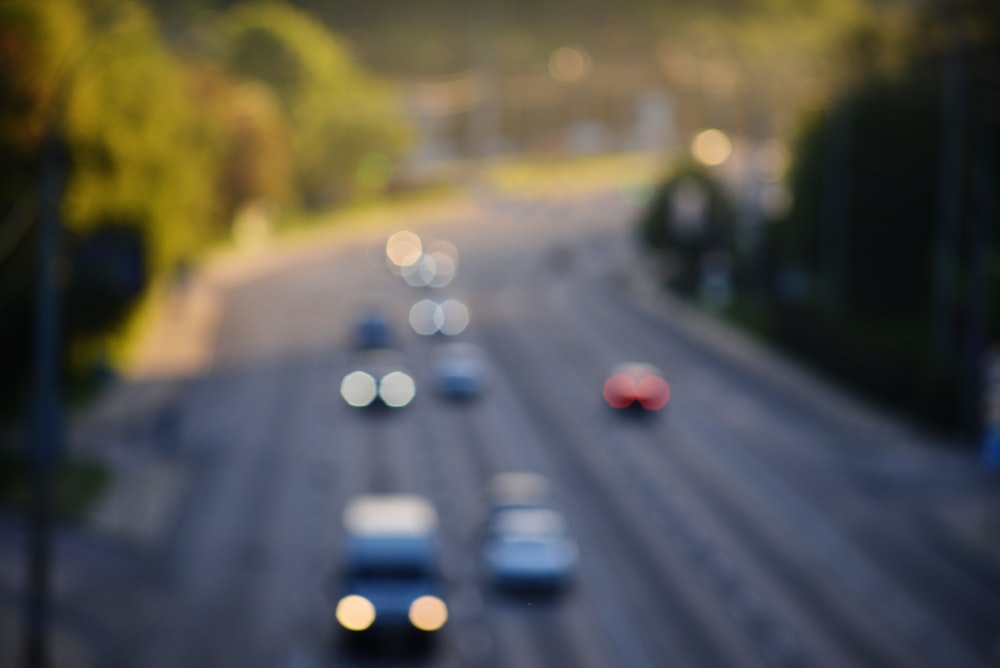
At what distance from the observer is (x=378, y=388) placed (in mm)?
52000

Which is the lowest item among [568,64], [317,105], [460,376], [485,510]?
[460,376]

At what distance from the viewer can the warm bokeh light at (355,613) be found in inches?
997

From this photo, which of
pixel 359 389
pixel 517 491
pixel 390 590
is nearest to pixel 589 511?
pixel 517 491

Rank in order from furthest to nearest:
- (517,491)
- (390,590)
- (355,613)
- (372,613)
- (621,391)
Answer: (621,391)
(517,491)
(390,590)
(355,613)
(372,613)

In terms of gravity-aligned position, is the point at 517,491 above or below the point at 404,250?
above

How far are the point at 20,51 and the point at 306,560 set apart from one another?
14.9 metres

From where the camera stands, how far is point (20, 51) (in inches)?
1503

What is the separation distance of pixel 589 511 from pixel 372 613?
1270 cm

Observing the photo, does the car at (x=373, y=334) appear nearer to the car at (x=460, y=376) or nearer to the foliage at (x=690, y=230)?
the car at (x=460, y=376)

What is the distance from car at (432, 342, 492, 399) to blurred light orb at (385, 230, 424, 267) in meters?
32.2

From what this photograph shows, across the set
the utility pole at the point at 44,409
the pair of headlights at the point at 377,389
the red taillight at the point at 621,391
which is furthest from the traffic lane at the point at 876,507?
the utility pole at the point at 44,409

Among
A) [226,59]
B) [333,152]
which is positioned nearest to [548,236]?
[333,152]

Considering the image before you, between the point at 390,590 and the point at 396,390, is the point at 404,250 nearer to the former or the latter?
the point at 396,390

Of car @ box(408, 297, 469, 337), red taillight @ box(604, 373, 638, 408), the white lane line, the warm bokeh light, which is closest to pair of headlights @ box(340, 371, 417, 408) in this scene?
red taillight @ box(604, 373, 638, 408)
